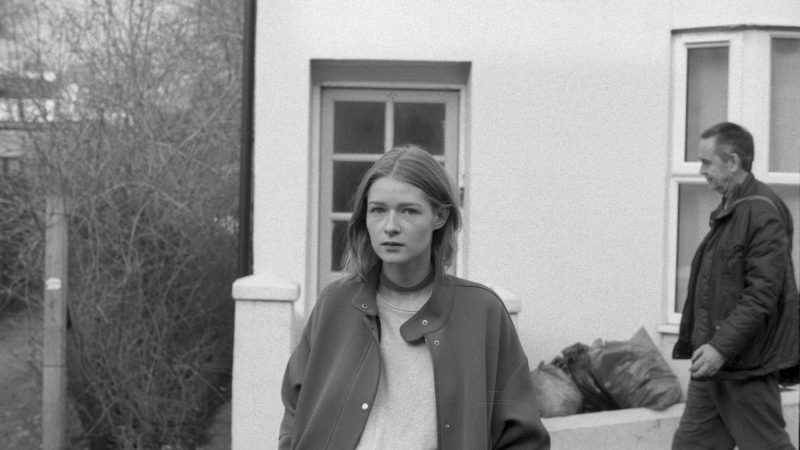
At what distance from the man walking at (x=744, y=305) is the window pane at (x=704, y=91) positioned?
5.67ft

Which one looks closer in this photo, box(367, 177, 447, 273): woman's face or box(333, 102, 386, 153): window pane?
box(367, 177, 447, 273): woman's face

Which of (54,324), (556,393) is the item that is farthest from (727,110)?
(54,324)

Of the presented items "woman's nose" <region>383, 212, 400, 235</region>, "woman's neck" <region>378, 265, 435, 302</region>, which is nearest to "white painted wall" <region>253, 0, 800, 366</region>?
"woman's neck" <region>378, 265, 435, 302</region>

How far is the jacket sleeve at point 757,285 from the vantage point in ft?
15.2

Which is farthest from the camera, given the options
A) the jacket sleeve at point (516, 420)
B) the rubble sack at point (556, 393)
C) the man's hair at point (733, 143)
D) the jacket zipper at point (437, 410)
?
the rubble sack at point (556, 393)

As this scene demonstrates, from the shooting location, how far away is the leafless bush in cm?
681

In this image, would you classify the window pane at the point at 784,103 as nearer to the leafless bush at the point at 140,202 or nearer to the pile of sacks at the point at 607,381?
the pile of sacks at the point at 607,381

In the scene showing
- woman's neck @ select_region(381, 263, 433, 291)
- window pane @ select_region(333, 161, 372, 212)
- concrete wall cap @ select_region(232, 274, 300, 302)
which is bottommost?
concrete wall cap @ select_region(232, 274, 300, 302)

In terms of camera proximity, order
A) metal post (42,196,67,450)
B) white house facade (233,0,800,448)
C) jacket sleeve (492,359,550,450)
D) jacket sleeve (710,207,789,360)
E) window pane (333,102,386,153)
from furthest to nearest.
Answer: window pane (333,102,386,153) → white house facade (233,0,800,448) → metal post (42,196,67,450) → jacket sleeve (710,207,789,360) → jacket sleeve (492,359,550,450)

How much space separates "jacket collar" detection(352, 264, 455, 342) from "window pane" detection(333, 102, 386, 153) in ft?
13.6

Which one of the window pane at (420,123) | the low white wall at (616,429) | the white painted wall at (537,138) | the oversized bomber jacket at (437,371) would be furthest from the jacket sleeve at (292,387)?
the window pane at (420,123)

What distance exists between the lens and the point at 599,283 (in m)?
6.63

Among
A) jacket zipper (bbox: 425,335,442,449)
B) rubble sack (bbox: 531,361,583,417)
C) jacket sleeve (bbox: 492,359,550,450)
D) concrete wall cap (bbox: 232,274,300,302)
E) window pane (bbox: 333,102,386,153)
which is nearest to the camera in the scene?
jacket zipper (bbox: 425,335,442,449)

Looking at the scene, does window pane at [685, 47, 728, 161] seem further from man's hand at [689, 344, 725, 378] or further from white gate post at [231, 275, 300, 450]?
white gate post at [231, 275, 300, 450]
